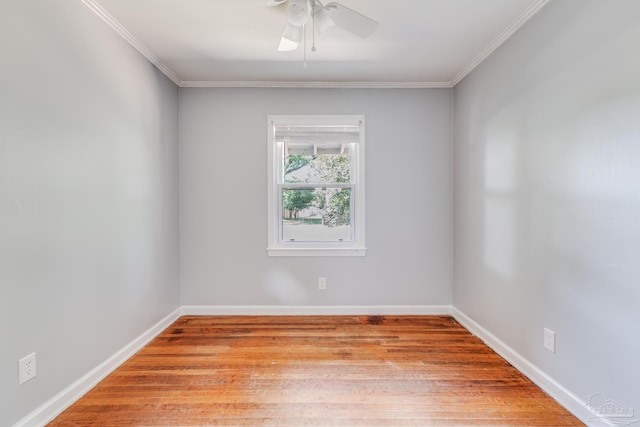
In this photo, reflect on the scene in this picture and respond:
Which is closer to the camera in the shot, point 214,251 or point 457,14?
point 457,14

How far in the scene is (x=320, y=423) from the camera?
168 cm

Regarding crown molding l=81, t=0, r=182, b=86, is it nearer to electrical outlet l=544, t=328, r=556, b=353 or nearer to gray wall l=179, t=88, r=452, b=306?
gray wall l=179, t=88, r=452, b=306

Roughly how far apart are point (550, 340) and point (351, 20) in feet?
7.38

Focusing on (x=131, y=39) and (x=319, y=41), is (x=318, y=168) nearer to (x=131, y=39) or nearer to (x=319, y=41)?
(x=319, y=41)

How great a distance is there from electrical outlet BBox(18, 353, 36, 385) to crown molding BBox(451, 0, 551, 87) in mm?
3480

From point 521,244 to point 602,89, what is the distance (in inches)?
40.7

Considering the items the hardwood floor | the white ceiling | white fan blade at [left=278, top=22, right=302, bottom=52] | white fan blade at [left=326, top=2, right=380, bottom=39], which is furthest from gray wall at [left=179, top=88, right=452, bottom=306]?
white fan blade at [left=326, top=2, right=380, bottom=39]

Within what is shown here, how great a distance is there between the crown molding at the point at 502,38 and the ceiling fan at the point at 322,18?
41.5 inches

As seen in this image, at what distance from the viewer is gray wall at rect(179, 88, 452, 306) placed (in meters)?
3.27

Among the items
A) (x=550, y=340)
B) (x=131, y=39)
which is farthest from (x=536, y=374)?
(x=131, y=39)

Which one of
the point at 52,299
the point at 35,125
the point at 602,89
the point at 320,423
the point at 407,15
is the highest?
the point at 407,15

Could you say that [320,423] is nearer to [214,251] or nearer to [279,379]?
[279,379]

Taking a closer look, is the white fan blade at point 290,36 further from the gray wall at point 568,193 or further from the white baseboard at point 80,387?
the white baseboard at point 80,387

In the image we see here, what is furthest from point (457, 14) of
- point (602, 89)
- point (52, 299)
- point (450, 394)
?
point (52, 299)
